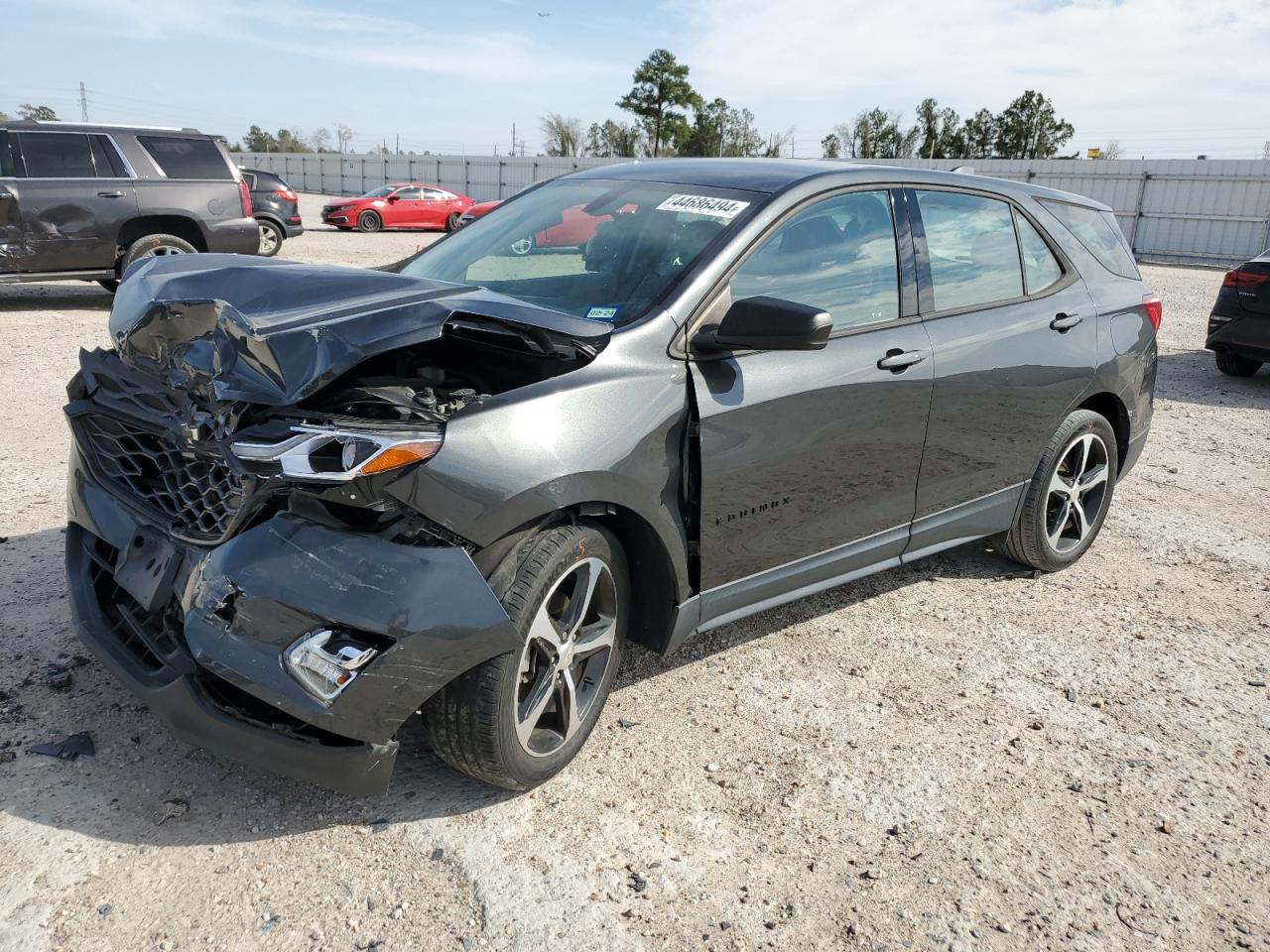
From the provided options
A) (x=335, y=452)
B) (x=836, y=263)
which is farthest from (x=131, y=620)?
(x=836, y=263)

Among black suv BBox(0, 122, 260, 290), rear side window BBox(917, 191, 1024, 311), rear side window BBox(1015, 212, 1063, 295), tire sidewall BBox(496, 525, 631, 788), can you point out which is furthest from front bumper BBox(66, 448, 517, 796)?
black suv BBox(0, 122, 260, 290)

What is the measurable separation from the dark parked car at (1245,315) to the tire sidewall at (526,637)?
880 cm

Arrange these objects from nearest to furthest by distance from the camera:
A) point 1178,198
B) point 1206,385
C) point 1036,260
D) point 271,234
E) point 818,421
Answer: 1. point 818,421
2. point 1036,260
3. point 1206,385
4. point 271,234
5. point 1178,198

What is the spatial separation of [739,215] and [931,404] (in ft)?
3.56

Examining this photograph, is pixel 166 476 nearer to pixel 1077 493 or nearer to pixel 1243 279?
pixel 1077 493

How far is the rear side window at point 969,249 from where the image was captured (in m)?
3.88

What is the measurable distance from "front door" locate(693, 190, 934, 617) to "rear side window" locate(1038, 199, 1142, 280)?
143cm

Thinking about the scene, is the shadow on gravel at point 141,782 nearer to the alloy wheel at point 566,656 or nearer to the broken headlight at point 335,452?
the alloy wheel at point 566,656

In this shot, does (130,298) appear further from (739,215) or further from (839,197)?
(839,197)

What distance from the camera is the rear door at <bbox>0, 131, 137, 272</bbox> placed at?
10359 millimetres

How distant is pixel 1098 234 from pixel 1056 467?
1.27 metres

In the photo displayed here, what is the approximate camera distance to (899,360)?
3602mm

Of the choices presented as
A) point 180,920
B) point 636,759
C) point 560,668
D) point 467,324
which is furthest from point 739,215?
point 180,920

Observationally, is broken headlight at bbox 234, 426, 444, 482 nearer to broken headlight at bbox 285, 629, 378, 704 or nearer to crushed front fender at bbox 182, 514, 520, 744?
crushed front fender at bbox 182, 514, 520, 744
